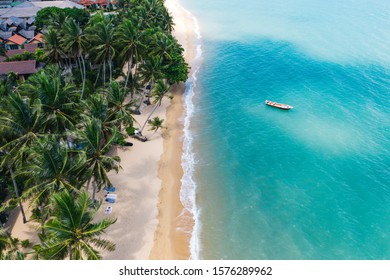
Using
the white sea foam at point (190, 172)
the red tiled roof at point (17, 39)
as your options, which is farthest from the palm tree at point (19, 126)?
the red tiled roof at point (17, 39)

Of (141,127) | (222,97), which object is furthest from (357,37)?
(141,127)

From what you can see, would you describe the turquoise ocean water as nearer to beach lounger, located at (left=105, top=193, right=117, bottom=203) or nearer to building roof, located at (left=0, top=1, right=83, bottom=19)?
beach lounger, located at (left=105, top=193, right=117, bottom=203)

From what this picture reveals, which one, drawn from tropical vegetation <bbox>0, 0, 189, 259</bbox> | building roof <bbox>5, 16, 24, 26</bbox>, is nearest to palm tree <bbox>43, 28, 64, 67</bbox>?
tropical vegetation <bbox>0, 0, 189, 259</bbox>

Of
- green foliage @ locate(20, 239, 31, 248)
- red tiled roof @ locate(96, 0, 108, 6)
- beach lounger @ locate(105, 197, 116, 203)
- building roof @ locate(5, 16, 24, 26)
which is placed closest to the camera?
green foliage @ locate(20, 239, 31, 248)

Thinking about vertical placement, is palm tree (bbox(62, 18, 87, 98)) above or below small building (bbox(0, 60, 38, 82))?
above

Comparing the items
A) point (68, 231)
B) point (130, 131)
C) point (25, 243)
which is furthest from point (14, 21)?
point (68, 231)

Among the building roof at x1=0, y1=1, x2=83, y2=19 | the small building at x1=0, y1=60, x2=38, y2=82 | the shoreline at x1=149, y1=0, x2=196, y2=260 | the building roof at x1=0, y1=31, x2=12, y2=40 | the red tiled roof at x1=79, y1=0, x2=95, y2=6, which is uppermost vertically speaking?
the red tiled roof at x1=79, y1=0, x2=95, y2=6

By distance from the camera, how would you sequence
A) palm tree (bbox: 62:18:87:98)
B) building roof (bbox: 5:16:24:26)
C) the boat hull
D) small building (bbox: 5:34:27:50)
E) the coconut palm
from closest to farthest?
the coconut palm → palm tree (bbox: 62:18:87:98) → the boat hull → small building (bbox: 5:34:27:50) → building roof (bbox: 5:16:24:26)

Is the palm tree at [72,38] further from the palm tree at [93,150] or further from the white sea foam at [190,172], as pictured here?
the palm tree at [93,150]

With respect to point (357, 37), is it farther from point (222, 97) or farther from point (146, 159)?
point (146, 159)
